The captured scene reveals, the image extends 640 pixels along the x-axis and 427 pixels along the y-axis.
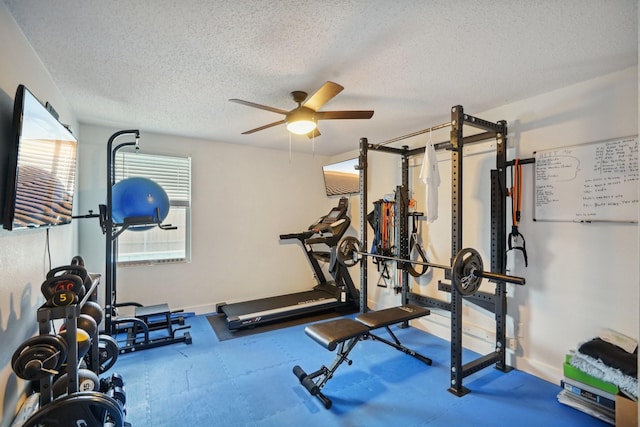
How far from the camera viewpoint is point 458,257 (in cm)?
219

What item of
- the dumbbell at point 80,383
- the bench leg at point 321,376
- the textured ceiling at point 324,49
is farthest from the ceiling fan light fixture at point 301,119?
the dumbbell at point 80,383

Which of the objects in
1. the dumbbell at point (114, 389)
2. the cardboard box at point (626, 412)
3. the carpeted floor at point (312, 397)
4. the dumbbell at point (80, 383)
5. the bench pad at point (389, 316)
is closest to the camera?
the dumbbell at point (80, 383)

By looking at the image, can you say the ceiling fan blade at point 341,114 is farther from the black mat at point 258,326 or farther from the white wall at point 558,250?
the black mat at point 258,326

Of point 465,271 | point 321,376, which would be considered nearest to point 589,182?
point 465,271

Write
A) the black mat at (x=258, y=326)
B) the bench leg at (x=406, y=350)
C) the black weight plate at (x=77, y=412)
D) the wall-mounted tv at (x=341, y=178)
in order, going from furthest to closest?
1. the wall-mounted tv at (x=341, y=178)
2. the black mat at (x=258, y=326)
3. the bench leg at (x=406, y=350)
4. the black weight plate at (x=77, y=412)

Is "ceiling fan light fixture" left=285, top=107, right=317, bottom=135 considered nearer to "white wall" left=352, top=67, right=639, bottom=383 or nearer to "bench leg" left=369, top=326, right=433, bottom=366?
"white wall" left=352, top=67, right=639, bottom=383

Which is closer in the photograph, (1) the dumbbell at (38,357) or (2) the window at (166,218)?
(1) the dumbbell at (38,357)

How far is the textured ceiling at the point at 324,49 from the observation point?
1.50 m

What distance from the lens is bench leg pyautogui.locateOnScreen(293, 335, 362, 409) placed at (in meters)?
2.22

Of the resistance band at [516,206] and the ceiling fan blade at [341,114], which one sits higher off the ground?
the ceiling fan blade at [341,114]

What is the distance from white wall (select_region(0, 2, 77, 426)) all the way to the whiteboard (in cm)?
371

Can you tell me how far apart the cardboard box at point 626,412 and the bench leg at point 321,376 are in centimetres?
167

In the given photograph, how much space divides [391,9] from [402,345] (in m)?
3.00

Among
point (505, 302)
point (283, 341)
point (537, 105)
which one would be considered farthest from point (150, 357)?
point (537, 105)
